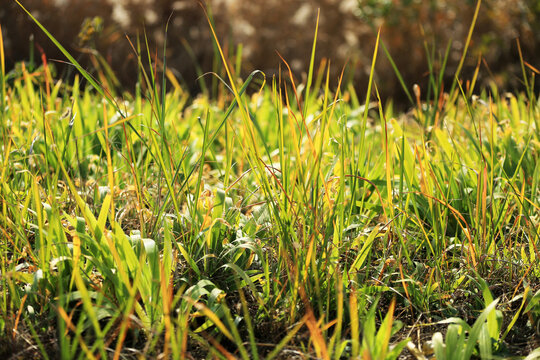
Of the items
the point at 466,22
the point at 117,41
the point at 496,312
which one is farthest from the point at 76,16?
the point at 496,312

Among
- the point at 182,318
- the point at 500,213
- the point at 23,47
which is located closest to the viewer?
the point at 182,318

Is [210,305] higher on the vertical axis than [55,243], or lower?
lower

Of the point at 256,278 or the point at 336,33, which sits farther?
the point at 336,33

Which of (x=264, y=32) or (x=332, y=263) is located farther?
(x=264, y=32)

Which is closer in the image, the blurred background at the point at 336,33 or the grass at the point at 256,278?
the grass at the point at 256,278

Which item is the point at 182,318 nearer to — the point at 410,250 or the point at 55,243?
the point at 55,243

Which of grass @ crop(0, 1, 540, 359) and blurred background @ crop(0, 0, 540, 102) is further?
blurred background @ crop(0, 0, 540, 102)

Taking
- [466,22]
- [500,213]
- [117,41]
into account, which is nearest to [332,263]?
[500,213]

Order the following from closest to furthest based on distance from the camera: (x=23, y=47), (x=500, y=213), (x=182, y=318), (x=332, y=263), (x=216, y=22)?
(x=182, y=318) → (x=332, y=263) → (x=500, y=213) → (x=23, y=47) → (x=216, y=22)
